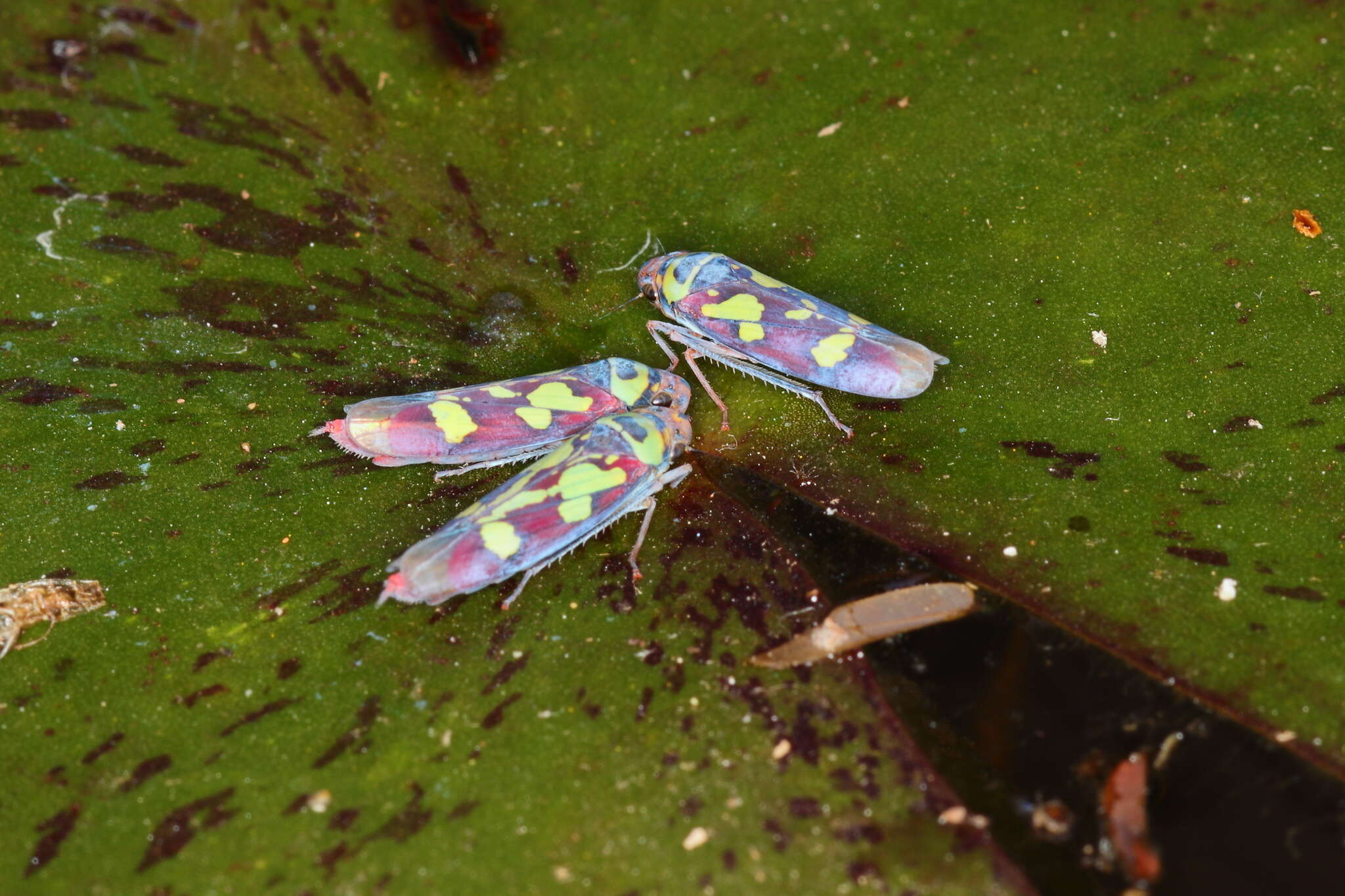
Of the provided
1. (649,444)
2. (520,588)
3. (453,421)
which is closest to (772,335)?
(649,444)

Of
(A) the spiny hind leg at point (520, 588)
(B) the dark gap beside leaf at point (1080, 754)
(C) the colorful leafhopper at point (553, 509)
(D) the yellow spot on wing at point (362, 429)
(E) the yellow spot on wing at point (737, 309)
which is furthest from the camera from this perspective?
(E) the yellow spot on wing at point (737, 309)

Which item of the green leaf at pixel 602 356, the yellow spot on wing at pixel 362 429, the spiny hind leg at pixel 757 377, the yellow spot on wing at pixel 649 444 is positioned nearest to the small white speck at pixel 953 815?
the green leaf at pixel 602 356

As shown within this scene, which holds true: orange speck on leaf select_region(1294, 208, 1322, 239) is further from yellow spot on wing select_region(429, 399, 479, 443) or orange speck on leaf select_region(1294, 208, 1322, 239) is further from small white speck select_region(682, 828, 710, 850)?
yellow spot on wing select_region(429, 399, 479, 443)

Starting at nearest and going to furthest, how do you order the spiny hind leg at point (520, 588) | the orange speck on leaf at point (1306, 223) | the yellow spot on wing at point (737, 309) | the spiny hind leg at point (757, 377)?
the spiny hind leg at point (520, 588) < the orange speck on leaf at point (1306, 223) < the spiny hind leg at point (757, 377) < the yellow spot on wing at point (737, 309)

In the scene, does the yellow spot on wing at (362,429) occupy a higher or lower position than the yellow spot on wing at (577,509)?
higher

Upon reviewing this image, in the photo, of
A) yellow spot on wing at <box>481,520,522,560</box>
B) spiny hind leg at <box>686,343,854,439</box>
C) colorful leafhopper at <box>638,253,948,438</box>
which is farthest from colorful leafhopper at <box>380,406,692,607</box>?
colorful leafhopper at <box>638,253,948,438</box>

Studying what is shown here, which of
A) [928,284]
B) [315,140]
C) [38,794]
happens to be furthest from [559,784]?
[315,140]

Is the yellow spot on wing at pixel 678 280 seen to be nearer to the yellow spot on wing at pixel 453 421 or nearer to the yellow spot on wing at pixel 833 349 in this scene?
the yellow spot on wing at pixel 833 349
